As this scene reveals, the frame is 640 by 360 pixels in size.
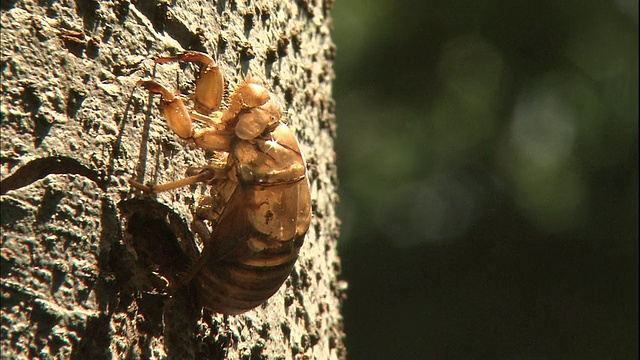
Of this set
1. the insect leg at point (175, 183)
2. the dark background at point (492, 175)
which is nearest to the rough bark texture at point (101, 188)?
the insect leg at point (175, 183)

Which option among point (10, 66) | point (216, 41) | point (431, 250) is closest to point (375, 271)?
point (431, 250)

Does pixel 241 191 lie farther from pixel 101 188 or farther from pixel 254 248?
pixel 101 188

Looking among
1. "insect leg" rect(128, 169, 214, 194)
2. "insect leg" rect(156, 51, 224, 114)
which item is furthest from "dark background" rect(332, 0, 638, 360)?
"insect leg" rect(128, 169, 214, 194)

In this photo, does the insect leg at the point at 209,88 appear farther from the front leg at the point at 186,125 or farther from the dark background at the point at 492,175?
the dark background at the point at 492,175

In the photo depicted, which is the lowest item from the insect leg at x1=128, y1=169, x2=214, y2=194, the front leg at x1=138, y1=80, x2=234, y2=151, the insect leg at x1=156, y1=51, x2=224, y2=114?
the insect leg at x1=128, y1=169, x2=214, y2=194

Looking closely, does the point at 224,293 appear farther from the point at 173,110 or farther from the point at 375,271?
the point at 375,271

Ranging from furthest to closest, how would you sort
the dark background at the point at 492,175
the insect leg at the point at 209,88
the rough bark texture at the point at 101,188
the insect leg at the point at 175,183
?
Answer: 1. the dark background at the point at 492,175
2. the insect leg at the point at 209,88
3. the insect leg at the point at 175,183
4. the rough bark texture at the point at 101,188

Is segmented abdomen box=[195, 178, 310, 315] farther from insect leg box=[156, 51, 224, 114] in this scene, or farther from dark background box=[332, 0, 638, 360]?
dark background box=[332, 0, 638, 360]
